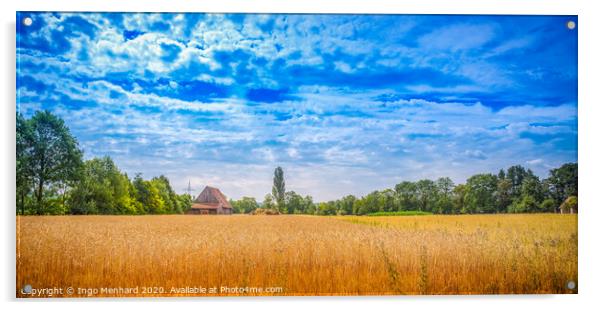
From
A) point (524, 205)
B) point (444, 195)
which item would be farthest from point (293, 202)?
point (524, 205)

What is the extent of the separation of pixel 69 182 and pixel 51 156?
41 centimetres

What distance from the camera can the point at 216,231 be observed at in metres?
6.45

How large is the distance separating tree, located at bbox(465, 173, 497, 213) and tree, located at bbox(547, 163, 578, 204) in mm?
800

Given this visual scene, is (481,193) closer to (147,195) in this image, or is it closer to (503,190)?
(503,190)

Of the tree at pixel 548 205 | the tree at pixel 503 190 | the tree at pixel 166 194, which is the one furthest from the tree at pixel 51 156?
the tree at pixel 548 205

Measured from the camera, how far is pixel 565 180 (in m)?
6.21

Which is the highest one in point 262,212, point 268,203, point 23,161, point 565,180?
point 23,161

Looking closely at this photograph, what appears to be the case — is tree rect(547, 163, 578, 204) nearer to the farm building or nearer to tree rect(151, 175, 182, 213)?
the farm building

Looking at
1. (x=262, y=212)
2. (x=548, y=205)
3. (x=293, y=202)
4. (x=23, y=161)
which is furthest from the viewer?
(x=262, y=212)

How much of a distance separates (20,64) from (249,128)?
9.84 feet

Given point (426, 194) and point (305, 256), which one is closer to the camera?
point (305, 256)

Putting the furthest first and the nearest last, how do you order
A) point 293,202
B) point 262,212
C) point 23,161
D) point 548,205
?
1. point 262,212
2. point 293,202
3. point 548,205
4. point 23,161

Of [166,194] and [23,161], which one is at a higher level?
[23,161]

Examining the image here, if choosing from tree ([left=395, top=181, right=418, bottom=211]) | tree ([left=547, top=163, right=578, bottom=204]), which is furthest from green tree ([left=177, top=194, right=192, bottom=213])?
tree ([left=547, top=163, right=578, bottom=204])
